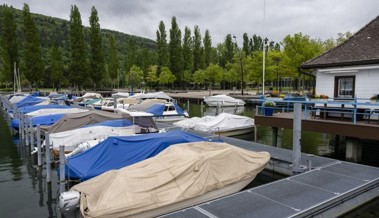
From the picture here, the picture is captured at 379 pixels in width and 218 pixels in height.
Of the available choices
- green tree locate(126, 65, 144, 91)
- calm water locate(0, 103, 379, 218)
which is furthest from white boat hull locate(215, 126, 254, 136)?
green tree locate(126, 65, 144, 91)

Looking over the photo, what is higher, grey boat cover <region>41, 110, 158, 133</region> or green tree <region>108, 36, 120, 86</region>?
green tree <region>108, 36, 120, 86</region>

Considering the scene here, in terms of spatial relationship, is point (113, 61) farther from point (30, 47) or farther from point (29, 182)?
Answer: point (29, 182)

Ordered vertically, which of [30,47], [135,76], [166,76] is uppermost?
[30,47]

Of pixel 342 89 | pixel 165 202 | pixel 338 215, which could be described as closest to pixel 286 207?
pixel 338 215

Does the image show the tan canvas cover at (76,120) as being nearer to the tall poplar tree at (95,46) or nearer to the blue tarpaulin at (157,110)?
the blue tarpaulin at (157,110)

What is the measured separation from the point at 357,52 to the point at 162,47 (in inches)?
3052

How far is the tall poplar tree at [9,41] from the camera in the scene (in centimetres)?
7282

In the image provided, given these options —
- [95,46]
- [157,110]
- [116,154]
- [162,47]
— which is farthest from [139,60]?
[116,154]

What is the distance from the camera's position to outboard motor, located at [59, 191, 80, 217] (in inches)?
322

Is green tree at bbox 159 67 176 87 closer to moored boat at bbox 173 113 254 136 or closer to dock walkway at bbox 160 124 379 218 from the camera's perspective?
moored boat at bbox 173 113 254 136

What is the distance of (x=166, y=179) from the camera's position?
28.2ft

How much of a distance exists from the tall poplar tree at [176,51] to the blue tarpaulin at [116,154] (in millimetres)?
78874

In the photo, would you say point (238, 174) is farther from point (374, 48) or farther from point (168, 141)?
point (374, 48)

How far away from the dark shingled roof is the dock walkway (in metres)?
6.51
